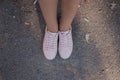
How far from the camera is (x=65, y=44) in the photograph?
1.39m

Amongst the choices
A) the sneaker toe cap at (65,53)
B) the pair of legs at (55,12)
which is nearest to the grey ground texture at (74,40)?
the sneaker toe cap at (65,53)

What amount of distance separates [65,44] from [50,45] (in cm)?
8

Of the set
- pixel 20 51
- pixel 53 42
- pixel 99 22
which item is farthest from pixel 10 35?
pixel 99 22

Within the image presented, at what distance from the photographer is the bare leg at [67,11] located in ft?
3.56

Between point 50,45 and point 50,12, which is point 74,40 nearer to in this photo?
point 50,45

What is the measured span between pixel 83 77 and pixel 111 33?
1.01 feet

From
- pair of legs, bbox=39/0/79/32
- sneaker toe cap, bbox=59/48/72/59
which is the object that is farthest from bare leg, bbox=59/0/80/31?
sneaker toe cap, bbox=59/48/72/59

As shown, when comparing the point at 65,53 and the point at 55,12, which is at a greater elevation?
the point at 55,12

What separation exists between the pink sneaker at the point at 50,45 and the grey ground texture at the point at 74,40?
0.03 metres

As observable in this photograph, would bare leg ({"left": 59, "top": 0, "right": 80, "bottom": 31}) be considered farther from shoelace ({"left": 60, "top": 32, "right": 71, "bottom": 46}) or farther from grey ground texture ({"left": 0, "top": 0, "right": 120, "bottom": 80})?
grey ground texture ({"left": 0, "top": 0, "right": 120, "bottom": 80})

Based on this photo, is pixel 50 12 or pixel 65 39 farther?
pixel 65 39

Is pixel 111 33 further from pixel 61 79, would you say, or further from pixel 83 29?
pixel 61 79

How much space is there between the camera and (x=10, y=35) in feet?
4.83

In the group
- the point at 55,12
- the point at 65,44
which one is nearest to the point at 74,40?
the point at 65,44
